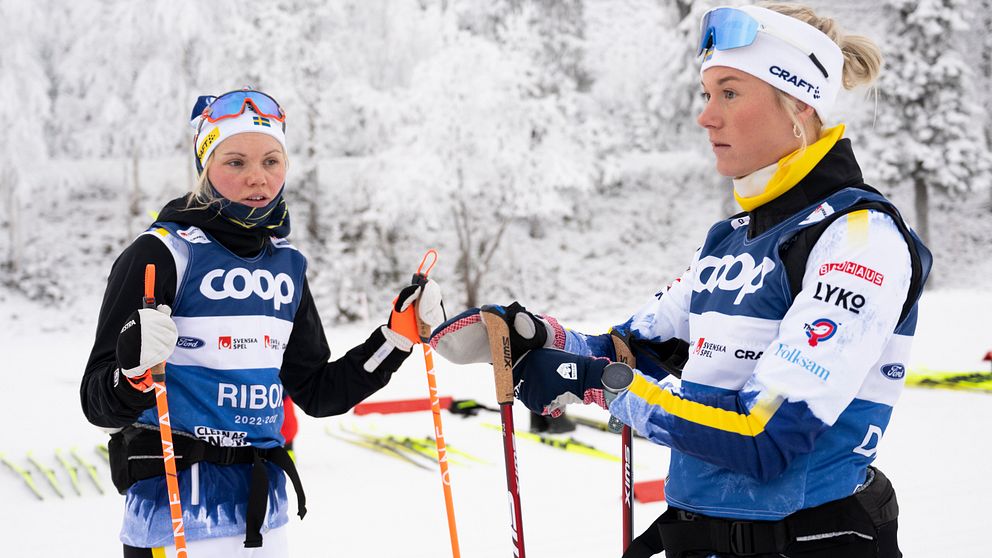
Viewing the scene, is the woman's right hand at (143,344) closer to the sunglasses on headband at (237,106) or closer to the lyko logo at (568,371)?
the sunglasses on headband at (237,106)

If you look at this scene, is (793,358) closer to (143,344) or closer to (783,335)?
(783,335)

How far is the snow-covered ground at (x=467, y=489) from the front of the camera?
4.90 metres

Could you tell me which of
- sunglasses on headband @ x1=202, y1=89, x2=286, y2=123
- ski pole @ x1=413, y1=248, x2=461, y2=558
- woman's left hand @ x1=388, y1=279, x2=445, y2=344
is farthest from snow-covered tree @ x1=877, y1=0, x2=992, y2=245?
sunglasses on headband @ x1=202, y1=89, x2=286, y2=123

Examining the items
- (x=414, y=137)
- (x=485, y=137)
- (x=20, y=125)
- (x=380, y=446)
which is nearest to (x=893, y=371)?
(x=380, y=446)

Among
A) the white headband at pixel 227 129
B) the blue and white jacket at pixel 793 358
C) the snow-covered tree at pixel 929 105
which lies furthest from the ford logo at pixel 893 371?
the snow-covered tree at pixel 929 105

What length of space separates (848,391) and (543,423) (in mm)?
5865

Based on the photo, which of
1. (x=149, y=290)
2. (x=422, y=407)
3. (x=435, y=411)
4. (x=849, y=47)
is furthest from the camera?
(x=422, y=407)

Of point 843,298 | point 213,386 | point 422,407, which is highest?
point 843,298

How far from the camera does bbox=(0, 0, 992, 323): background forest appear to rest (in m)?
17.3

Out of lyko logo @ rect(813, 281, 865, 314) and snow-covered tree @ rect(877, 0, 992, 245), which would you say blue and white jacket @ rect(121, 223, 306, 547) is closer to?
lyko logo @ rect(813, 281, 865, 314)

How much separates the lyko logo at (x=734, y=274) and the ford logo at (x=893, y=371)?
1.05ft

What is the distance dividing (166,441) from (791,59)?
188 centimetres

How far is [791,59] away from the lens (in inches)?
72.2

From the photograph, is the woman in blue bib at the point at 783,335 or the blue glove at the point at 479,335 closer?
the woman in blue bib at the point at 783,335
